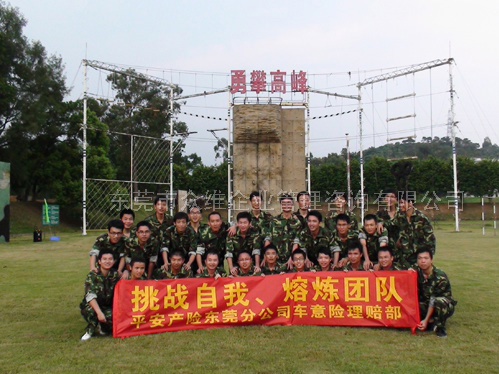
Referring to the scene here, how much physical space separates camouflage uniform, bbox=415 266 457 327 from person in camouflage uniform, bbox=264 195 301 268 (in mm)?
1590

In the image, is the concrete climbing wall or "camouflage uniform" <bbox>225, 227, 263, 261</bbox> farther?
the concrete climbing wall

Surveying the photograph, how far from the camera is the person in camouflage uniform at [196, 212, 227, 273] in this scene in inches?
232

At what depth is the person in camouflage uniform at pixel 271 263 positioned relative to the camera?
5539 mm

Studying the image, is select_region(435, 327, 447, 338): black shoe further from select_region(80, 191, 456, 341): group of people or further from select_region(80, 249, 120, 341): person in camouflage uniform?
select_region(80, 249, 120, 341): person in camouflage uniform

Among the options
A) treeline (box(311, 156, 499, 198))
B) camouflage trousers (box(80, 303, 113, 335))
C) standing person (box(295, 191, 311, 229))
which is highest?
treeline (box(311, 156, 499, 198))

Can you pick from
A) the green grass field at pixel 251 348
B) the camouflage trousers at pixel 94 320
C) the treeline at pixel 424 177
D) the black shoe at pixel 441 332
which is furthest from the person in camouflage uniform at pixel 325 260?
the treeline at pixel 424 177

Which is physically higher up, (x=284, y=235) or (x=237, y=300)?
(x=284, y=235)

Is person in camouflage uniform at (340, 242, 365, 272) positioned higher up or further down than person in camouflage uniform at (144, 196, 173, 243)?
further down

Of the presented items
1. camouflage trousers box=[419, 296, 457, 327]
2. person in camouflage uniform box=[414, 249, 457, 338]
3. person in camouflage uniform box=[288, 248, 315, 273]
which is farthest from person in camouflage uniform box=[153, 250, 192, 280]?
camouflage trousers box=[419, 296, 457, 327]

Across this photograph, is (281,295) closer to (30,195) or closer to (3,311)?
(3,311)

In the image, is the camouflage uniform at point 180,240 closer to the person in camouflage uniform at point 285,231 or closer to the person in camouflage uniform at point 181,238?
the person in camouflage uniform at point 181,238

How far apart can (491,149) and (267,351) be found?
73792 millimetres

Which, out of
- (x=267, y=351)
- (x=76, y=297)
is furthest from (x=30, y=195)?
(x=267, y=351)

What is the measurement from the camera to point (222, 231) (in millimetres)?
6059
